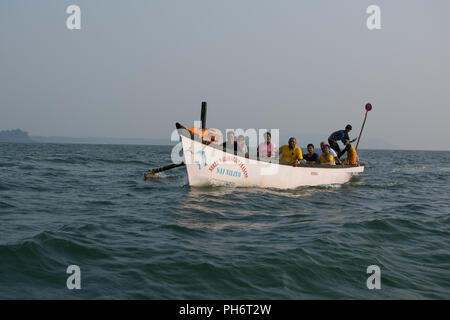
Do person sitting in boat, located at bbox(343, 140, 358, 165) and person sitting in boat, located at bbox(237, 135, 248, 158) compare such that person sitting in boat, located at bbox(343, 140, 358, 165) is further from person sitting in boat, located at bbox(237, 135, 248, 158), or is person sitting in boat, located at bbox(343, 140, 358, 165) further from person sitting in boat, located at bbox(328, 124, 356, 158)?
person sitting in boat, located at bbox(237, 135, 248, 158)

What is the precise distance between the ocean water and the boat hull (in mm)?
1009

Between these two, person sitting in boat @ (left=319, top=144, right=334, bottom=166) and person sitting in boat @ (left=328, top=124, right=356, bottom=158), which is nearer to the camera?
person sitting in boat @ (left=319, top=144, right=334, bottom=166)

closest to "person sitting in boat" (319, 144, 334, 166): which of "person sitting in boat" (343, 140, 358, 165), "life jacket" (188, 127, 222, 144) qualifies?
"person sitting in boat" (343, 140, 358, 165)

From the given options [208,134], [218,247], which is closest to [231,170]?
[208,134]

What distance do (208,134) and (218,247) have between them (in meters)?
6.64

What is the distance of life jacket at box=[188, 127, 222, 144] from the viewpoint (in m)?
12.1

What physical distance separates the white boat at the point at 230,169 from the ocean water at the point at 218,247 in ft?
3.34

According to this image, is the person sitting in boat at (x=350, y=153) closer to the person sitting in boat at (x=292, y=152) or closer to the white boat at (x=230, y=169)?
the white boat at (x=230, y=169)

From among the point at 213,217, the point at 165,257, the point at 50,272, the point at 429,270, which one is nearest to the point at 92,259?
the point at 50,272

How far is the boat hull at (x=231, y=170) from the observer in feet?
38.7

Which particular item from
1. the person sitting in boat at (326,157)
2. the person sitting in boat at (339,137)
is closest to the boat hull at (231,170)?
the person sitting in boat at (326,157)
